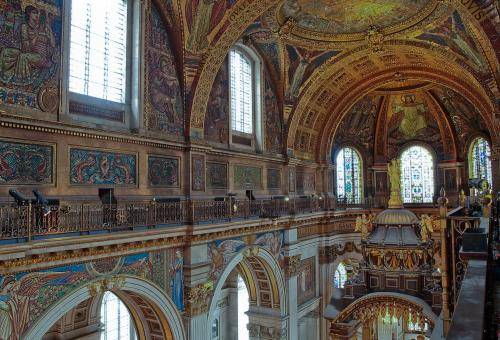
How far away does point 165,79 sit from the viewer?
40.8 ft

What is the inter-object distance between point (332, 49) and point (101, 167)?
35.7 ft

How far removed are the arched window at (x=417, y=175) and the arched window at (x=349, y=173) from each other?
103 inches

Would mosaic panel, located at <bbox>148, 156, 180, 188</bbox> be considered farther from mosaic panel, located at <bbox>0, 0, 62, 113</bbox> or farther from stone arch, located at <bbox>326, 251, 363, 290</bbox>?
stone arch, located at <bbox>326, 251, 363, 290</bbox>

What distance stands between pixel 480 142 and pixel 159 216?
1943 cm

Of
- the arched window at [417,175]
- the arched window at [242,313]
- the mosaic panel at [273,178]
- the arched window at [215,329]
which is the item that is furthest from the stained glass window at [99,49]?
the arched window at [417,175]

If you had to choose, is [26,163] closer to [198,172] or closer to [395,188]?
[198,172]

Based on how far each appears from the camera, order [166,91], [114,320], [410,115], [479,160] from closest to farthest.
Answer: [166,91] < [114,320] < [479,160] < [410,115]

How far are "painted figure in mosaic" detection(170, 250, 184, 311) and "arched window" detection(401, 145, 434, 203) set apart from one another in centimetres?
1734

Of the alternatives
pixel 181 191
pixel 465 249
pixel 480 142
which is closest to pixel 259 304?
pixel 181 191

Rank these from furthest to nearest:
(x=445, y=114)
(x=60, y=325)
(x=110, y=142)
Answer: (x=445, y=114) → (x=60, y=325) → (x=110, y=142)

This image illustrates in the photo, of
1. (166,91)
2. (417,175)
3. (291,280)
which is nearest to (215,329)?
(291,280)

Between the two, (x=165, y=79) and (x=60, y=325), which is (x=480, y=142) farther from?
(x=60, y=325)

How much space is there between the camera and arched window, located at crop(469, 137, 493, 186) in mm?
23172

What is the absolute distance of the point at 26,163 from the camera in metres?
8.69
